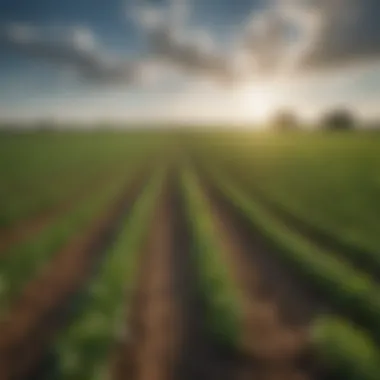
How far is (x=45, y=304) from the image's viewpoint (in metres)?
2.05

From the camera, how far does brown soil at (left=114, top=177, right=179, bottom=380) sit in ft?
6.07

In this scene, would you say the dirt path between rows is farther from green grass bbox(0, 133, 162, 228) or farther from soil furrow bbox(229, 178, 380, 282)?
green grass bbox(0, 133, 162, 228)

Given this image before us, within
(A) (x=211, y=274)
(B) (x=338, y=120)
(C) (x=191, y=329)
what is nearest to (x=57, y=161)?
(A) (x=211, y=274)

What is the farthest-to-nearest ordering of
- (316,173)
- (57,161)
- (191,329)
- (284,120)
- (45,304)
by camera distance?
1. (57,161)
2. (284,120)
3. (316,173)
4. (45,304)
5. (191,329)

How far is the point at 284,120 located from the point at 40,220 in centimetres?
111

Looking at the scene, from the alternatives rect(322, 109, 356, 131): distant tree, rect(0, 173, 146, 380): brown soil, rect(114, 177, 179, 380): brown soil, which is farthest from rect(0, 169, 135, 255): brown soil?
rect(322, 109, 356, 131): distant tree

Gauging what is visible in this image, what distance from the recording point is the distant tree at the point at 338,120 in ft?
7.33

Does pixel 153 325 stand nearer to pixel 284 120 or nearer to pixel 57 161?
pixel 57 161

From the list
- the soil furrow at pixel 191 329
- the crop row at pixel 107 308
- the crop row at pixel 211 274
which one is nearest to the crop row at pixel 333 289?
the crop row at pixel 211 274

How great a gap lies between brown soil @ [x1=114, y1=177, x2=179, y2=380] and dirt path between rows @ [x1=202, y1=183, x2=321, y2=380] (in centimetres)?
24

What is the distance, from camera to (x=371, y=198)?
2109mm

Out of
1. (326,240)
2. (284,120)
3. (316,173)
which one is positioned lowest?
(326,240)

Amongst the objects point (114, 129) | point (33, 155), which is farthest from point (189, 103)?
point (33, 155)

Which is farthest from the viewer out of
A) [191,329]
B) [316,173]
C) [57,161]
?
[57,161]
